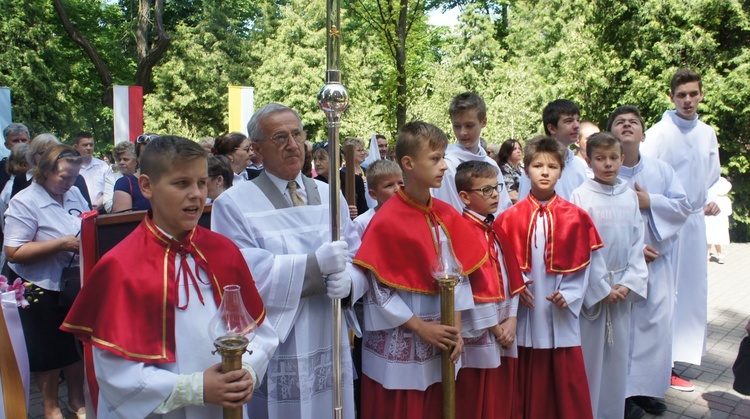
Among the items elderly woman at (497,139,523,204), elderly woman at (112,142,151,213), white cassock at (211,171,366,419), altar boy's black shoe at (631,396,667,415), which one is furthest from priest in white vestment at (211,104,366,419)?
elderly woman at (497,139,523,204)

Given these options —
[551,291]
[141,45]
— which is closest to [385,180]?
[551,291]

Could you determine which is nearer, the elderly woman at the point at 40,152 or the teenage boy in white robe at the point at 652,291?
the teenage boy in white robe at the point at 652,291

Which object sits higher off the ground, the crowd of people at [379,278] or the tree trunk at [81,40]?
the tree trunk at [81,40]

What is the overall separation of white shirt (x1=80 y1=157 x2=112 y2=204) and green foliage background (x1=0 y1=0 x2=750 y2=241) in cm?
539

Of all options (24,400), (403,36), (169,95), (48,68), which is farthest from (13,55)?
(24,400)

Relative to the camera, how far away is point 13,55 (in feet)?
80.0

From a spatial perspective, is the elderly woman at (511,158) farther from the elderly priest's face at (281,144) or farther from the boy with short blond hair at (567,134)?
the elderly priest's face at (281,144)

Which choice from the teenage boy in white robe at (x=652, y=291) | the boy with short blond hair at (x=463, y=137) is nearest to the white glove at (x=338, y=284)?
the boy with short blond hair at (x=463, y=137)

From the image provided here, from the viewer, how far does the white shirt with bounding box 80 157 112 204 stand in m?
8.27

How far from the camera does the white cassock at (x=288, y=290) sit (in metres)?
2.92

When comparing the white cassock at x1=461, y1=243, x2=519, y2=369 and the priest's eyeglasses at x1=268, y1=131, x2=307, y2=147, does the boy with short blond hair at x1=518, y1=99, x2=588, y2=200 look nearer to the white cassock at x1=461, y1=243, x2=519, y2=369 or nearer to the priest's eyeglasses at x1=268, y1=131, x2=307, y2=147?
the white cassock at x1=461, y1=243, x2=519, y2=369

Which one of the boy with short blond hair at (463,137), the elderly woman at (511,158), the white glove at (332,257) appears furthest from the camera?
the elderly woman at (511,158)

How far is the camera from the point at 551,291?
3.93m

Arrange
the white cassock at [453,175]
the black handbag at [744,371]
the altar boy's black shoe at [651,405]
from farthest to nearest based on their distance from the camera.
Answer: the altar boy's black shoe at [651,405] < the white cassock at [453,175] < the black handbag at [744,371]
